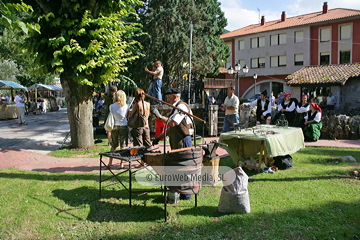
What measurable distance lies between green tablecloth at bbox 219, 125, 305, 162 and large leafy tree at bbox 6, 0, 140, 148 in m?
4.57

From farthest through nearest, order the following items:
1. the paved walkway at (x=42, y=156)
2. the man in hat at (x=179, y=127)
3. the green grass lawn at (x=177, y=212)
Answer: the paved walkway at (x=42, y=156)
the man in hat at (x=179, y=127)
the green grass lawn at (x=177, y=212)

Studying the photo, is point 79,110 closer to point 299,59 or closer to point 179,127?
point 179,127

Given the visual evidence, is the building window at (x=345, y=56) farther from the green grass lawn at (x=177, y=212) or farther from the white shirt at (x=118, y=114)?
the white shirt at (x=118, y=114)

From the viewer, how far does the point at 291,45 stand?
120 ft

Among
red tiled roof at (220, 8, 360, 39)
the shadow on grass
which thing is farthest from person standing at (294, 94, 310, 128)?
red tiled roof at (220, 8, 360, 39)

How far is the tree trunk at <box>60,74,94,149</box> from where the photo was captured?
9.57m

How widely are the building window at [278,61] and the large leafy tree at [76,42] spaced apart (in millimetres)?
32270

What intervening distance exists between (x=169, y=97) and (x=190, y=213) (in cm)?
195

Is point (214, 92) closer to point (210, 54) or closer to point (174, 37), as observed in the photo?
point (210, 54)

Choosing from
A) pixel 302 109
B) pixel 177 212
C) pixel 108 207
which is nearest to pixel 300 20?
pixel 302 109

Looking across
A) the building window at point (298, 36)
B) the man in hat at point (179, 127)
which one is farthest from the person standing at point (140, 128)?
the building window at point (298, 36)

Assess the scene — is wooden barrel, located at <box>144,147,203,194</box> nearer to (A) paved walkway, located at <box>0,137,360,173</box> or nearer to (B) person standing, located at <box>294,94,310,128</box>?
(A) paved walkway, located at <box>0,137,360,173</box>

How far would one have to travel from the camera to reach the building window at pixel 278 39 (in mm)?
37531

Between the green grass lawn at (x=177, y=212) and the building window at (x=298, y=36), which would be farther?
the building window at (x=298, y=36)
